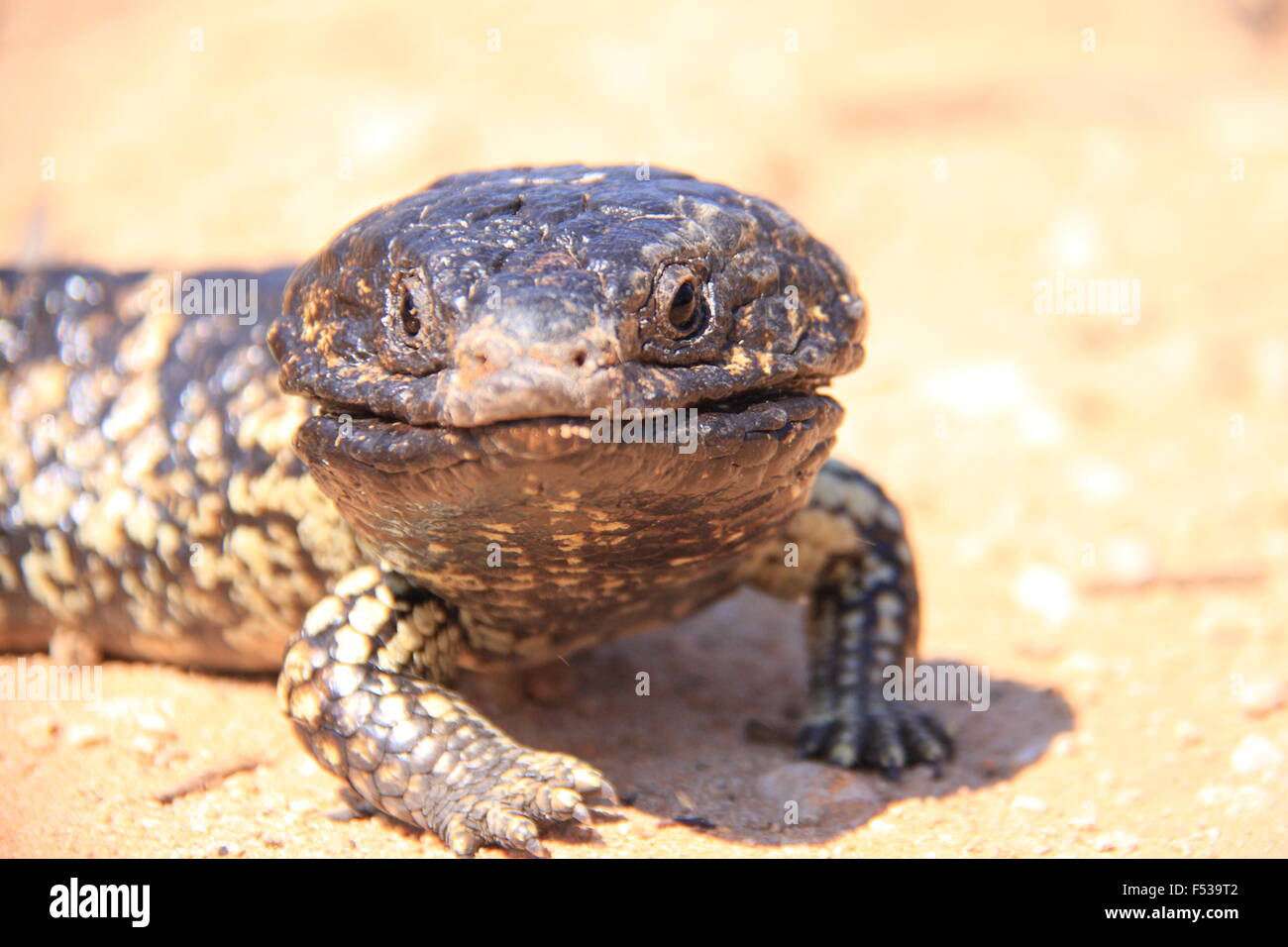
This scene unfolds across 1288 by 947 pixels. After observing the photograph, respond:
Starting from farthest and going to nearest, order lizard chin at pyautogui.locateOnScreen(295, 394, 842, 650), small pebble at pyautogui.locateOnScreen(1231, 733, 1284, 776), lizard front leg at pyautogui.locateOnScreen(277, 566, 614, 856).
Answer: small pebble at pyautogui.locateOnScreen(1231, 733, 1284, 776)
lizard front leg at pyautogui.locateOnScreen(277, 566, 614, 856)
lizard chin at pyautogui.locateOnScreen(295, 394, 842, 650)

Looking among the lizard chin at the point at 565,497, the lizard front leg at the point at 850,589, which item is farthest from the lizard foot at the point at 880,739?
the lizard chin at the point at 565,497

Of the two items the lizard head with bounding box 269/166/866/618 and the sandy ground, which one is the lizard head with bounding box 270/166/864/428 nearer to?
the lizard head with bounding box 269/166/866/618

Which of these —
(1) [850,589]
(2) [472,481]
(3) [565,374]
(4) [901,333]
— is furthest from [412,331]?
(4) [901,333]

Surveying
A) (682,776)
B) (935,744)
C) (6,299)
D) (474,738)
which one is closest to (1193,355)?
(935,744)

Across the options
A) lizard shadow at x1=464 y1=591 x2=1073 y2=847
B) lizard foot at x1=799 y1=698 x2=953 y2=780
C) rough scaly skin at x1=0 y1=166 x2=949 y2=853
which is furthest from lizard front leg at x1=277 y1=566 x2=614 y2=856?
lizard foot at x1=799 y1=698 x2=953 y2=780

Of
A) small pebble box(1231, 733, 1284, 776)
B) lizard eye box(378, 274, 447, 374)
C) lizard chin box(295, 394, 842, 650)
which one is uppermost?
lizard eye box(378, 274, 447, 374)
